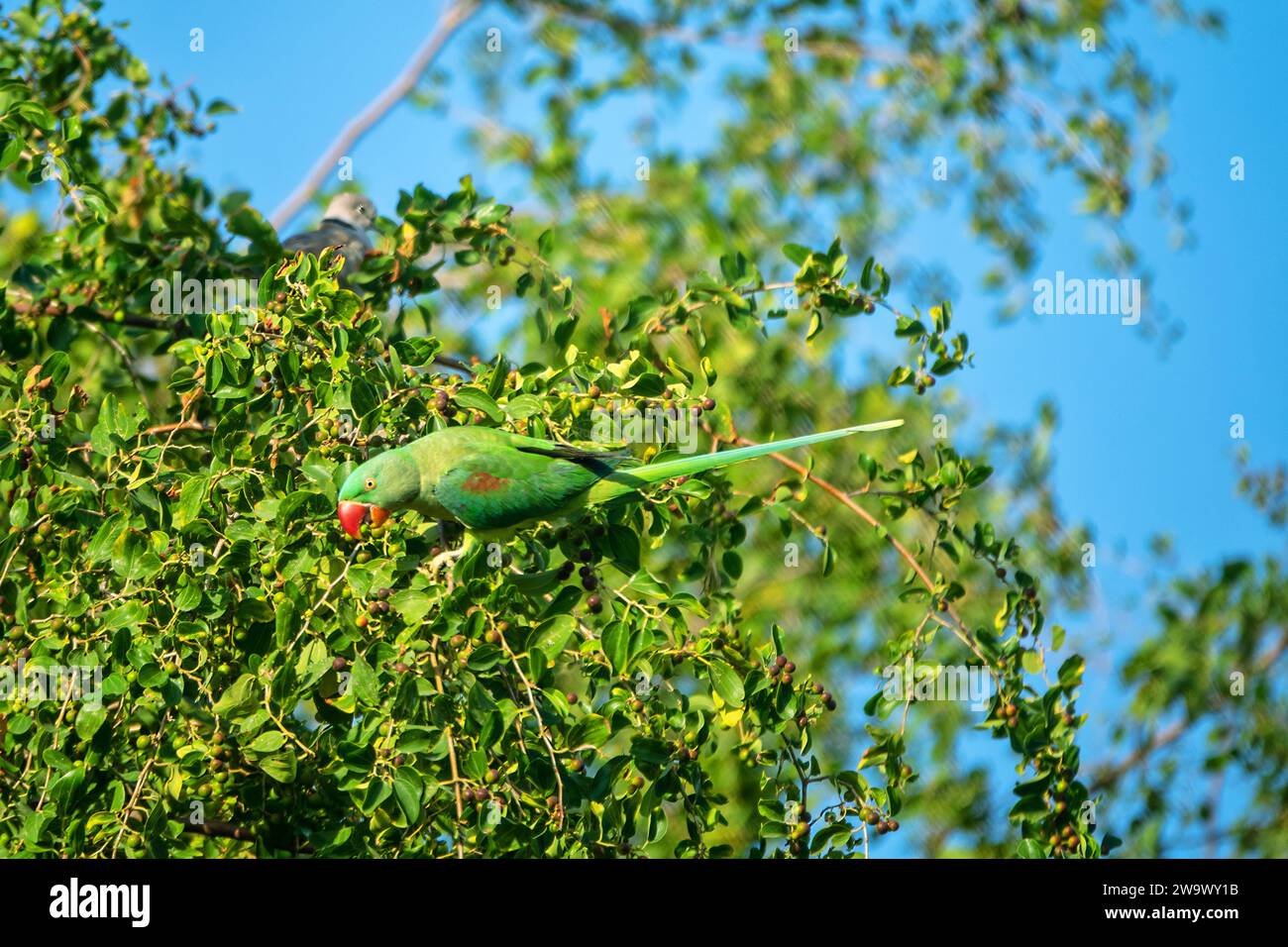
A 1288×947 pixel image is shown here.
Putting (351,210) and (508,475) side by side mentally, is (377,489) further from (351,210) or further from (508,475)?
(351,210)

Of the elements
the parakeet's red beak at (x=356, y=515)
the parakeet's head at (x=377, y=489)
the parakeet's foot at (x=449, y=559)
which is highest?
the parakeet's head at (x=377, y=489)

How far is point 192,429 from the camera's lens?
3.39 meters

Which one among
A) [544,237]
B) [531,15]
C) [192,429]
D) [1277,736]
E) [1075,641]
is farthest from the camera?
[531,15]

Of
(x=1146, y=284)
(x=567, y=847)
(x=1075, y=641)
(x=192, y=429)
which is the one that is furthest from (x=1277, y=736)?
(x=192, y=429)

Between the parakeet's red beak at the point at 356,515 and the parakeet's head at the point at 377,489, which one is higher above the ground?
the parakeet's head at the point at 377,489

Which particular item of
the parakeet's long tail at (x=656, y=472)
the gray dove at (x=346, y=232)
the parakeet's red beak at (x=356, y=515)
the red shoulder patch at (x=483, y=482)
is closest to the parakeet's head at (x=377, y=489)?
the parakeet's red beak at (x=356, y=515)

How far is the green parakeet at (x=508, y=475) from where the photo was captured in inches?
126

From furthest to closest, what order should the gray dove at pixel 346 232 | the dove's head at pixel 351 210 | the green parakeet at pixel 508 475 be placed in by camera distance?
the dove's head at pixel 351 210
the gray dove at pixel 346 232
the green parakeet at pixel 508 475

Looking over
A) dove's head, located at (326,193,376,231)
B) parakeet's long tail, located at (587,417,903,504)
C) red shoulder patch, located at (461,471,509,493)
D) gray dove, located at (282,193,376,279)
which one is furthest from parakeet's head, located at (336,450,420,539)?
dove's head, located at (326,193,376,231)

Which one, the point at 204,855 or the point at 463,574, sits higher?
the point at 463,574

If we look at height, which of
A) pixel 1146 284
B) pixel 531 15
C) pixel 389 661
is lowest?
pixel 389 661

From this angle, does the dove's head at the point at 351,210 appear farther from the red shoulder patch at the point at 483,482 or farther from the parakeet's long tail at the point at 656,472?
the parakeet's long tail at the point at 656,472

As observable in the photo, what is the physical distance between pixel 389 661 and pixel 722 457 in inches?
38.6
